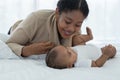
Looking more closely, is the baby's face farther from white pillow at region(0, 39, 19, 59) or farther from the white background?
the white background

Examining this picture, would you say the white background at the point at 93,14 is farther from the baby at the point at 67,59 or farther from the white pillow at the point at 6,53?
the baby at the point at 67,59

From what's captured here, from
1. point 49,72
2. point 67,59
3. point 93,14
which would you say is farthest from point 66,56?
point 93,14

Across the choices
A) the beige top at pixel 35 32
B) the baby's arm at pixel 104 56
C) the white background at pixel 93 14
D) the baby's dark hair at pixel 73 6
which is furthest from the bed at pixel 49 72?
the white background at pixel 93 14

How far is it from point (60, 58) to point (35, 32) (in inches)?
12.2

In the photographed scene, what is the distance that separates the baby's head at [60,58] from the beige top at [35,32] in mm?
243

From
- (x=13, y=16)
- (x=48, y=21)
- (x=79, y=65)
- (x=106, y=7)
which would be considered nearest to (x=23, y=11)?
(x=13, y=16)

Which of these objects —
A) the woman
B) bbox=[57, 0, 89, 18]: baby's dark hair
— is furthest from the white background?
bbox=[57, 0, 89, 18]: baby's dark hair

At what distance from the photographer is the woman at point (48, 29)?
130 cm

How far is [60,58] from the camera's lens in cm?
117

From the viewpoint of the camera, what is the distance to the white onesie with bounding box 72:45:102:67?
123 centimetres

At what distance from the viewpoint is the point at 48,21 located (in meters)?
1.44

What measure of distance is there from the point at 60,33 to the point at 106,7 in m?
1.27

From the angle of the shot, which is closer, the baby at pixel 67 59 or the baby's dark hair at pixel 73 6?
the baby at pixel 67 59

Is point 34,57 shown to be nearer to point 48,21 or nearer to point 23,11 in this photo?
Result: point 48,21
